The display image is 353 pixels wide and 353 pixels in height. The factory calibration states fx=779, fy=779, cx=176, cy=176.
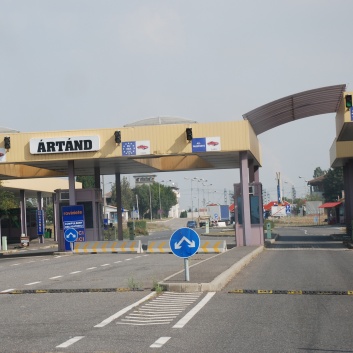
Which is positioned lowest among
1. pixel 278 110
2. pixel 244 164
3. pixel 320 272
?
pixel 320 272

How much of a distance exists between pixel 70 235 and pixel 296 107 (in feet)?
41.2

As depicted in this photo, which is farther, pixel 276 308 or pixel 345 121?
pixel 345 121

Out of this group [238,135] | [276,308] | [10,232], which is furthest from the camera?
[10,232]

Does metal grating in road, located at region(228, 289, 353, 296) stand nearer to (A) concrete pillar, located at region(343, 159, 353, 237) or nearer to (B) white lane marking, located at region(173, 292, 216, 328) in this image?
(B) white lane marking, located at region(173, 292, 216, 328)

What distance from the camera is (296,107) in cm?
3788

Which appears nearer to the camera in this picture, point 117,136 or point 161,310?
point 161,310

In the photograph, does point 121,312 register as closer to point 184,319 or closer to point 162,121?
point 184,319

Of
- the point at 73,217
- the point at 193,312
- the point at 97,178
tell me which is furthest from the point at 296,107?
the point at 193,312

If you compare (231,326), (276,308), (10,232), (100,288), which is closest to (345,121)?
(100,288)

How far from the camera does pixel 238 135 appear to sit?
1473 inches

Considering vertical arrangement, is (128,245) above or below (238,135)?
below

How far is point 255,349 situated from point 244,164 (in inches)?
1137

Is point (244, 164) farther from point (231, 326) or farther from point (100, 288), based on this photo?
point (231, 326)

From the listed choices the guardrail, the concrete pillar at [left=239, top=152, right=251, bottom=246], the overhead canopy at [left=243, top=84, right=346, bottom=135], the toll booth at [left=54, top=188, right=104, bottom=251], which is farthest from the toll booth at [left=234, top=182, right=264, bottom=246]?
the toll booth at [left=54, top=188, right=104, bottom=251]
